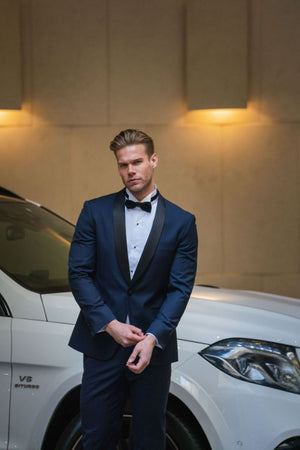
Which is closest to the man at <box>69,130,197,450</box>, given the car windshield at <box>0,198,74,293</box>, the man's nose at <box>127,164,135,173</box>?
the man's nose at <box>127,164,135,173</box>

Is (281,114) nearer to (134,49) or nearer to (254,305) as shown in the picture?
(134,49)

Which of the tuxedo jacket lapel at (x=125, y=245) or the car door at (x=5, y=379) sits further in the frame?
the car door at (x=5, y=379)

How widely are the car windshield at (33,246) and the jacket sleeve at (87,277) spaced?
70 centimetres

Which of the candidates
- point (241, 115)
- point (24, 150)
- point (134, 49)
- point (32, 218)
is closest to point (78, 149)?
point (24, 150)

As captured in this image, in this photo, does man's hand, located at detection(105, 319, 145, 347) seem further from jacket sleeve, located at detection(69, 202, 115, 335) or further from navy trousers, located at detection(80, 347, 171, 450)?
navy trousers, located at detection(80, 347, 171, 450)

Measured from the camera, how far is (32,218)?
443 cm

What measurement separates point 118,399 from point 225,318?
0.68 meters

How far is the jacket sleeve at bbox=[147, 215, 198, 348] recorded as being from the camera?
2848mm

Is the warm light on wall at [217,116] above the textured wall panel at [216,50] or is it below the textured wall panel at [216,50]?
below

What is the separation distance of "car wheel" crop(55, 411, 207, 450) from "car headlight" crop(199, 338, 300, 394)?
32 cm

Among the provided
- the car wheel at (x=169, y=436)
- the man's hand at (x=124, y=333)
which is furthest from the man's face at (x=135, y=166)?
the car wheel at (x=169, y=436)

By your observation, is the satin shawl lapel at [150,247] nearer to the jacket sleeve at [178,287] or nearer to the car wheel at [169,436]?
the jacket sleeve at [178,287]

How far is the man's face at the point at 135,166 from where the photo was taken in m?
2.98

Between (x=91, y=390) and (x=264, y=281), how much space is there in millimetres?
7619
